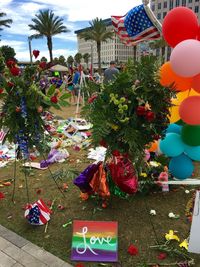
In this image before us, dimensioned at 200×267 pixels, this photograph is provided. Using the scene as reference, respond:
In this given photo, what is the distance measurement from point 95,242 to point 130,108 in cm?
141

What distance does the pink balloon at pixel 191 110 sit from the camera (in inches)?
129

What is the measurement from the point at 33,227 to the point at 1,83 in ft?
5.76

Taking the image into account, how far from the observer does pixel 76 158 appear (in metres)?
5.77

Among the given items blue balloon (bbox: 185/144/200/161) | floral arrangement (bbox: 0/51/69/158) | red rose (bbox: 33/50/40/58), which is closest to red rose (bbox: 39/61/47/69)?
floral arrangement (bbox: 0/51/69/158)

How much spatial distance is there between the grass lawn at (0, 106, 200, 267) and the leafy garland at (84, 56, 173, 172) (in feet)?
3.46

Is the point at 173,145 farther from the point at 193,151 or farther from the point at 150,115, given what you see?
the point at 150,115

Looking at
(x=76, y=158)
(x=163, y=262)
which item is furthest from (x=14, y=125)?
(x=76, y=158)

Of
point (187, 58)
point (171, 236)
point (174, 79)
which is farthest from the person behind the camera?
point (174, 79)

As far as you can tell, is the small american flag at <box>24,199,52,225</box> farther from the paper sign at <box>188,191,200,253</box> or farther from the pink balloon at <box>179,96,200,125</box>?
the pink balloon at <box>179,96,200,125</box>

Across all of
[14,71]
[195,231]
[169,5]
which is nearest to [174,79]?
[195,231]

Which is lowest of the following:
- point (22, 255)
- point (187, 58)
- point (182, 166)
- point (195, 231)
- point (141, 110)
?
point (22, 255)

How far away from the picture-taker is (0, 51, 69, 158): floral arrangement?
3.12 metres

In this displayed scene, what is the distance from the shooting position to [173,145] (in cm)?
371

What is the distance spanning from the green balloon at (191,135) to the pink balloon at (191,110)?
21cm
